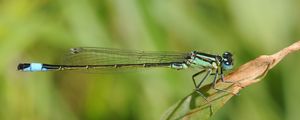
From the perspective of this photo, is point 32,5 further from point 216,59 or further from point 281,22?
point 281,22

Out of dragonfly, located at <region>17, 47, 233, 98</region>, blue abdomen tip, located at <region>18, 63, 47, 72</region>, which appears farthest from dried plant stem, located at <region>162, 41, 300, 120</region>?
blue abdomen tip, located at <region>18, 63, 47, 72</region>

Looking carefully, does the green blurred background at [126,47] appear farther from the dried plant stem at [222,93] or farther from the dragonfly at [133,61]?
the dried plant stem at [222,93]

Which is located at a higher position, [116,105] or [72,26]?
[72,26]

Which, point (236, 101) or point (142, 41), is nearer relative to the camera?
point (142, 41)

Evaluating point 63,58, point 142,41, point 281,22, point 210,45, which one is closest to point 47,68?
point 63,58

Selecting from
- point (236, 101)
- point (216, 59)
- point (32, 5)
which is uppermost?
point (32, 5)

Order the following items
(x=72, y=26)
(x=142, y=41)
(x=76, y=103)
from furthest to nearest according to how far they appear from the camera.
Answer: (x=76, y=103) < (x=72, y=26) < (x=142, y=41)
